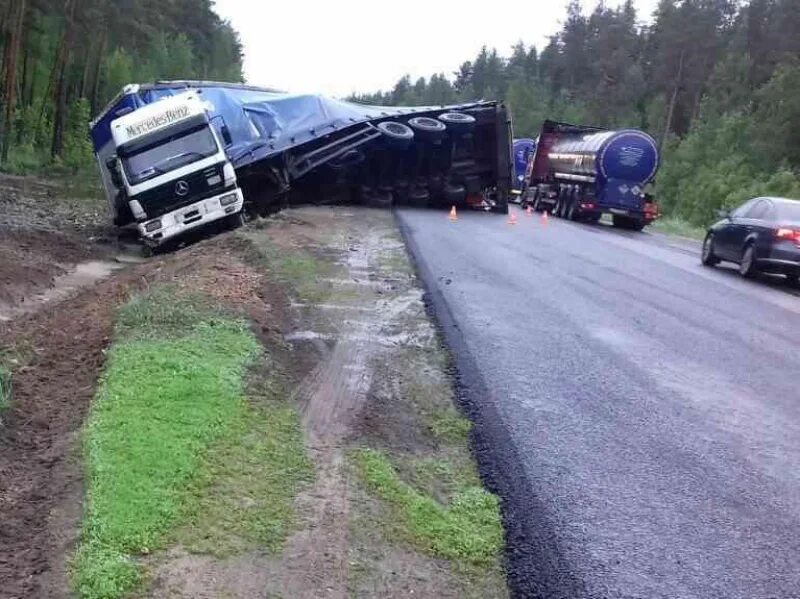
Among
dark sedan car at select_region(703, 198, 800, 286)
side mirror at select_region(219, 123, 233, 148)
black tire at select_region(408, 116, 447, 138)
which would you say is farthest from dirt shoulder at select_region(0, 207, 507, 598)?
black tire at select_region(408, 116, 447, 138)

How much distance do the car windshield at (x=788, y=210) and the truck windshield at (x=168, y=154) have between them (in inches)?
413

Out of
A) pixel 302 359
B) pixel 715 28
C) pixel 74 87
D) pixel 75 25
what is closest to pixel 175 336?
pixel 302 359

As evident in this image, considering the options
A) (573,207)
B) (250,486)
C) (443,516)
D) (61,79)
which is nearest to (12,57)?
(61,79)

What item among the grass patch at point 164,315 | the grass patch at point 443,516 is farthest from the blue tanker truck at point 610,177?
the grass patch at point 443,516

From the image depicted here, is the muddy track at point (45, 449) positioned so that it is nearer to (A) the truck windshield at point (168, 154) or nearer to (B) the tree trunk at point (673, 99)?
(A) the truck windshield at point (168, 154)

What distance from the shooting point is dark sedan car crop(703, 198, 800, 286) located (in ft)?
50.8

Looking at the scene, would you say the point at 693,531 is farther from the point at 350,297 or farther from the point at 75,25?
the point at 75,25

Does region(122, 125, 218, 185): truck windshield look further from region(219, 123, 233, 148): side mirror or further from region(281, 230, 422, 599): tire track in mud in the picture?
region(281, 230, 422, 599): tire track in mud

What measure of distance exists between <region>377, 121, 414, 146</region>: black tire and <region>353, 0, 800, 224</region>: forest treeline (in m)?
13.4

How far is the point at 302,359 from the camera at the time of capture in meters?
7.20

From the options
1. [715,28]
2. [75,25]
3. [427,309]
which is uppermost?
[715,28]

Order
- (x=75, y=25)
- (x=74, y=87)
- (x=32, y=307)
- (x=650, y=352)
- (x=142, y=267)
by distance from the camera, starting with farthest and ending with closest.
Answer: (x=74, y=87) → (x=75, y=25) → (x=142, y=267) → (x=32, y=307) → (x=650, y=352)

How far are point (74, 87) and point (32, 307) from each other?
147 feet

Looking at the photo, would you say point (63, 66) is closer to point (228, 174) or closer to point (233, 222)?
point (233, 222)
